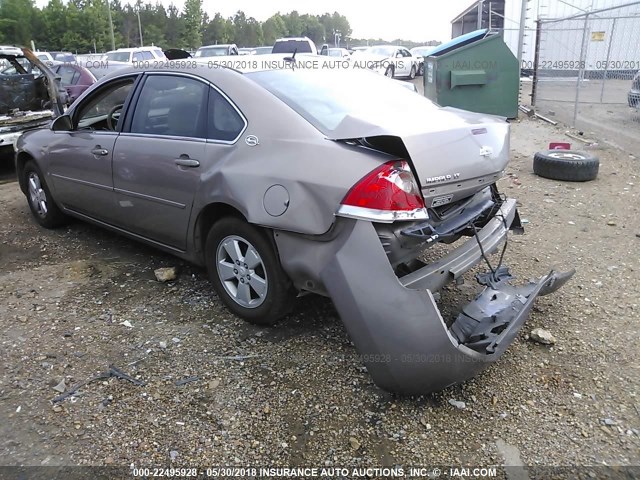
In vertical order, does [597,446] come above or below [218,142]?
below

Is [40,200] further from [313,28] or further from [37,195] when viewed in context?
[313,28]

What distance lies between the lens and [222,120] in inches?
138

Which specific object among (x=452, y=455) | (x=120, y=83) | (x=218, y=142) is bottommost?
(x=452, y=455)

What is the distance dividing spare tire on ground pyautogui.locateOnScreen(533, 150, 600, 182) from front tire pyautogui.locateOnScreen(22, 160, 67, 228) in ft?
18.2

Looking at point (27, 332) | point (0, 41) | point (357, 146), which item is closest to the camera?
point (357, 146)

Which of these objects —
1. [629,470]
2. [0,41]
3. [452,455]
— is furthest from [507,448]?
[0,41]

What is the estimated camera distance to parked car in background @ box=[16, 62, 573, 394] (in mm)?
2686

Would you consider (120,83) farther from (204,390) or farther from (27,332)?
(204,390)

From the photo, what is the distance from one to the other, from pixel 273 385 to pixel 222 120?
1.66 metres

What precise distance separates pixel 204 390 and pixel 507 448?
156 cm

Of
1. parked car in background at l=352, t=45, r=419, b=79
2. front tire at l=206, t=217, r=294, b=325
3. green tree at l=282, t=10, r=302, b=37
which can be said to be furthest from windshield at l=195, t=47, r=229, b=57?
green tree at l=282, t=10, r=302, b=37

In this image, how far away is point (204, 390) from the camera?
2996 millimetres

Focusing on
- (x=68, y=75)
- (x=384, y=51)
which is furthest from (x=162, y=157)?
(x=384, y=51)

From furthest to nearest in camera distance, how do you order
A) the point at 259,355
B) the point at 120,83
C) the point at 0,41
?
1. the point at 0,41
2. the point at 120,83
3. the point at 259,355
